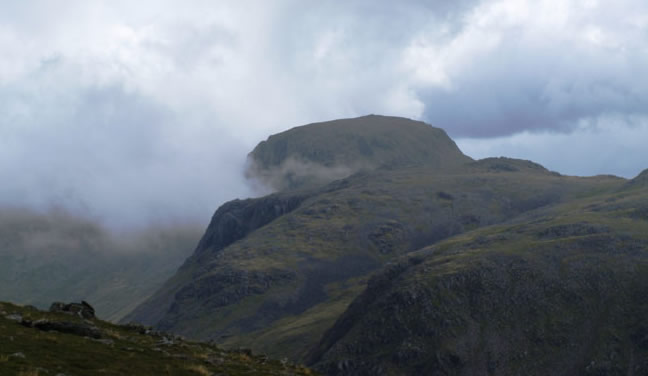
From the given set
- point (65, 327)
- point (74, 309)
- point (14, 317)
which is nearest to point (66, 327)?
point (65, 327)

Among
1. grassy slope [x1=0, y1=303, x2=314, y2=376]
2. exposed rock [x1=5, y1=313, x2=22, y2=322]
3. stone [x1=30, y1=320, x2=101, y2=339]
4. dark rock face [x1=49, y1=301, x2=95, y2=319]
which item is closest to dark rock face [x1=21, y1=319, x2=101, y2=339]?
stone [x1=30, y1=320, x2=101, y2=339]

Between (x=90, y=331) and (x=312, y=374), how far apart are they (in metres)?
17.3

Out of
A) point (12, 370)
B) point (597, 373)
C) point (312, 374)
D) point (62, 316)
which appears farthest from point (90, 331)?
point (597, 373)

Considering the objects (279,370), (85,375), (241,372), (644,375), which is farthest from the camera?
(644,375)

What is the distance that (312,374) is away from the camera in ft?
162

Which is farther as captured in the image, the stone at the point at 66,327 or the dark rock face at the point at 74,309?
the dark rock face at the point at 74,309

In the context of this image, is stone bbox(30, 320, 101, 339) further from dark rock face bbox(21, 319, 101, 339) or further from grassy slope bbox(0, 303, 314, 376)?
grassy slope bbox(0, 303, 314, 376)

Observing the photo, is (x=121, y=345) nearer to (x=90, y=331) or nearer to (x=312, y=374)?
(x=90, y=331)

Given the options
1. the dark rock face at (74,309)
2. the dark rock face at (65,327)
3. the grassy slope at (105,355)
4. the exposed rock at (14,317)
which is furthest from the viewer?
the dark rock face at (74,309)

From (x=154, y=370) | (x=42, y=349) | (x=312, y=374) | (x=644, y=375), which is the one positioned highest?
(x=42, y=349)

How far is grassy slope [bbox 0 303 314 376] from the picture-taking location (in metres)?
32.0

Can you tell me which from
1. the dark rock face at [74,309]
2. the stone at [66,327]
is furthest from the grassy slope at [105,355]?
the dark rock face at [74,309]

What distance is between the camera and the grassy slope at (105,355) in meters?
32.0

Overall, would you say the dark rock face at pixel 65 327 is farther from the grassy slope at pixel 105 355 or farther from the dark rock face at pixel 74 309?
the dark rock face at pixel 74 309
